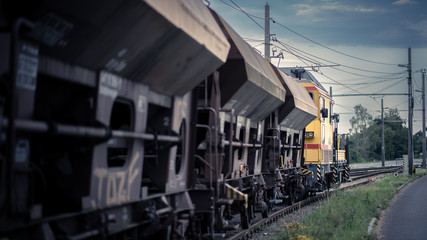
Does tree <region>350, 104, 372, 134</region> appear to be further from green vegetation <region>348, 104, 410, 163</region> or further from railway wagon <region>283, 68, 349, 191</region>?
railway wagon <region>283, 68, 349, 191</region>

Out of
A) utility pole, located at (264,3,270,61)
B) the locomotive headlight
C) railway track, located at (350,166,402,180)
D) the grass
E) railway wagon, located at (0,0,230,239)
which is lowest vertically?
the grass

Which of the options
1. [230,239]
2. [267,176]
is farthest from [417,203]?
[230,239]

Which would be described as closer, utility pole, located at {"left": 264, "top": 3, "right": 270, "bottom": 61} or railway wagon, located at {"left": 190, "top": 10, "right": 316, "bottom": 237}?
railway wagon, located at {"left": 190, "top": 10, "right": 316, "bottom": 237}

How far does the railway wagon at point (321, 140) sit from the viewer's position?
2192 cm

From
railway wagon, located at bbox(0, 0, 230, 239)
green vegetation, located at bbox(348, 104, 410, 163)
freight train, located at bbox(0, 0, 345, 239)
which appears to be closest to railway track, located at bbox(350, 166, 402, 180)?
freight train, located at bbox(0, 0, 345, 239)

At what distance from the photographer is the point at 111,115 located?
7340 mm

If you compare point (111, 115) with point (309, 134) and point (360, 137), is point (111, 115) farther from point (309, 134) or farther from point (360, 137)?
point (360, 137)

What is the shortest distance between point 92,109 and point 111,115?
1.93m

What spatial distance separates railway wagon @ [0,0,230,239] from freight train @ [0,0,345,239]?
13 mm

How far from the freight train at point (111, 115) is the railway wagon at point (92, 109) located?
0.04 ft

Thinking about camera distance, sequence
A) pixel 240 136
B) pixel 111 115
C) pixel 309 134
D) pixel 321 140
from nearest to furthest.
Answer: pixel 111 115
pixel 240 136
pixel 309 134
pixel 321 140

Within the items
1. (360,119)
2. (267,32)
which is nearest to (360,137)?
(360,119)

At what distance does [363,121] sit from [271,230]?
124017 millimetres

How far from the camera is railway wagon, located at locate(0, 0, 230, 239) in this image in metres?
4.17
